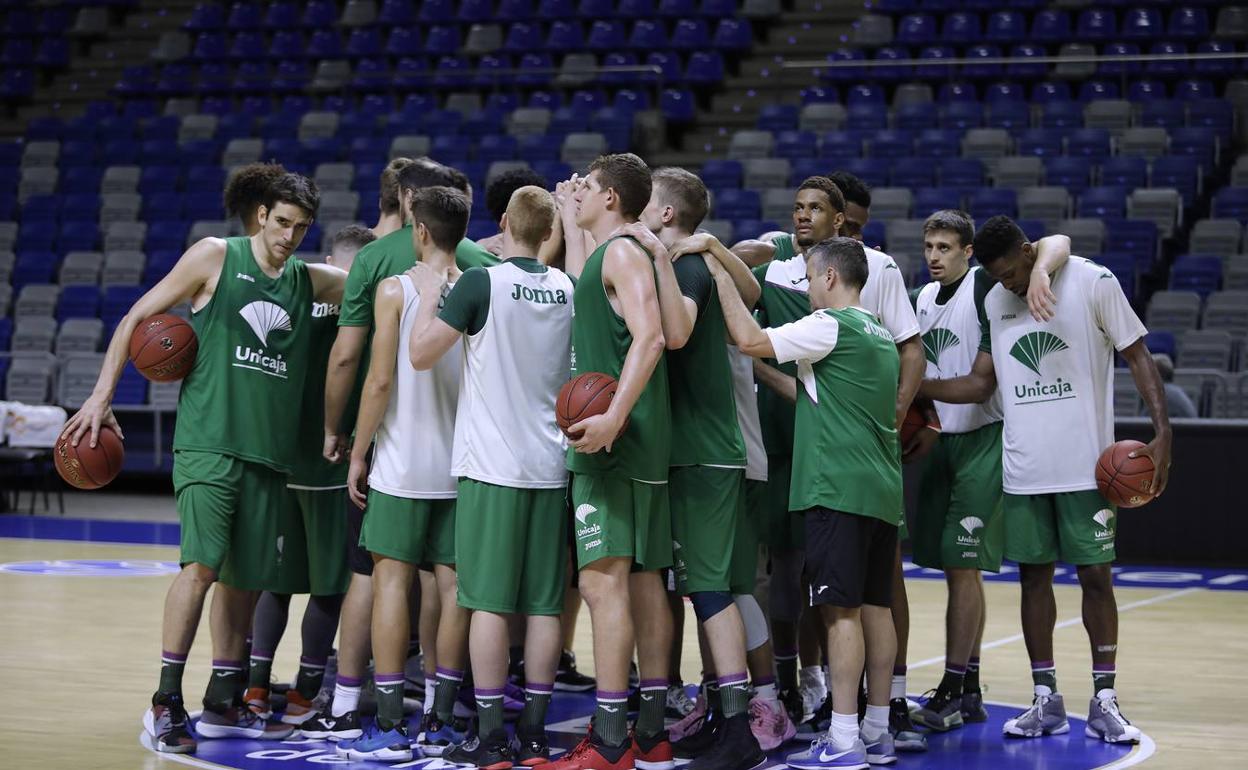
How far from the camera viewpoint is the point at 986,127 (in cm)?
1600

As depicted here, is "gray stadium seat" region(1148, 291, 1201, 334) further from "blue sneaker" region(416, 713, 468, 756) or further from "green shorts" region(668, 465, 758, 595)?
"blue sneaker" region(416, 713, 468, 756)

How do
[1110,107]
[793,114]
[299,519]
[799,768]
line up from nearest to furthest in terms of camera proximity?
[799,768]
[299,519]
[1110,107]
[793,114]

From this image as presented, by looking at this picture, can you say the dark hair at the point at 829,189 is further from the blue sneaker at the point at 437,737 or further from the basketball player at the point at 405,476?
the blue sneaker at the point at 437,737

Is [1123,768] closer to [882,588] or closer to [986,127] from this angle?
[882,588]

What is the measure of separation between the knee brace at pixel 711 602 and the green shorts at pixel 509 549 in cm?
45

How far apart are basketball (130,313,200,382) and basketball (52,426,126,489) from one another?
0.28 metres

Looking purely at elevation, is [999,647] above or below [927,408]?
below

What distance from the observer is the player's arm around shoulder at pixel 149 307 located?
17.7ft

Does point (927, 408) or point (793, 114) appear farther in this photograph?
point (793, 114)

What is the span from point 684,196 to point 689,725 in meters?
1.86

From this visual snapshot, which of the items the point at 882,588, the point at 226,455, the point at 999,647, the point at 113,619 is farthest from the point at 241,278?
the point at 999,647

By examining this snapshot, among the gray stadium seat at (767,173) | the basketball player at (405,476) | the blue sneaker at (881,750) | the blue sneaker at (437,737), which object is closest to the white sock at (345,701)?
the basketball player at (405,476)

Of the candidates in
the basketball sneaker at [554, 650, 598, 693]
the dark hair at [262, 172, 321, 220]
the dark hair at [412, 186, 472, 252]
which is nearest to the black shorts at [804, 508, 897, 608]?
the dark hair at [412, 186, 472, 252]

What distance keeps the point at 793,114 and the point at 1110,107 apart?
3.42m
